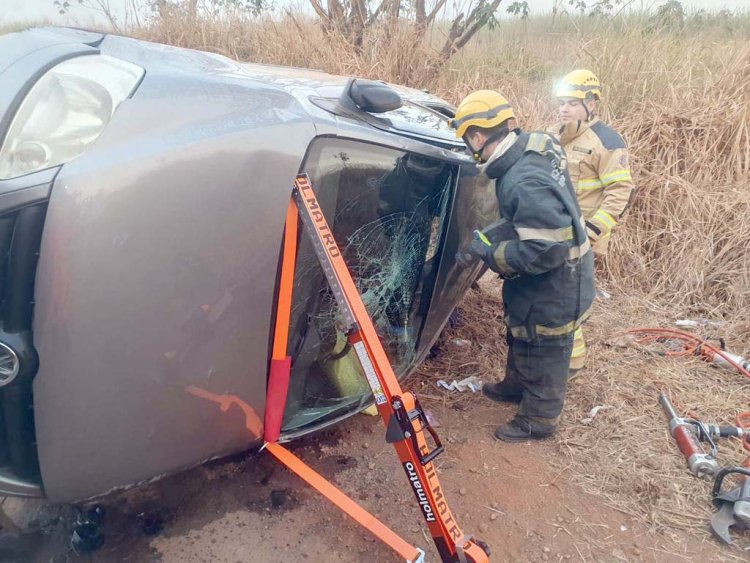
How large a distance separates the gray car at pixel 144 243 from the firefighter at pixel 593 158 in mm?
2086

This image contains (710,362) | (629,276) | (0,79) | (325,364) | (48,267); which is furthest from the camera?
(629,276)

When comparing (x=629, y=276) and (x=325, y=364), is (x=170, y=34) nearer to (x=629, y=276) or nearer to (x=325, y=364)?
(x=629, y=276)

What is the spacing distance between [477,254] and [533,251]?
0.23 metres

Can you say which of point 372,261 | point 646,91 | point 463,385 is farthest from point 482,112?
point 646,91

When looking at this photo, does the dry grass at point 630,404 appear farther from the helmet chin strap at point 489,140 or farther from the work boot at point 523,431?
the helmet chin strap at point 489,140

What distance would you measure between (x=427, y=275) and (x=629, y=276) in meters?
3.04

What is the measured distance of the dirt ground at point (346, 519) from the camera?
82.7 inches

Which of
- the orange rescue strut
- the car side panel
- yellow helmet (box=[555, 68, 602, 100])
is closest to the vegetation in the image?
yellow helmet (box=[555, 68, 602, 100])

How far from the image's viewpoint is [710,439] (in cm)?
284

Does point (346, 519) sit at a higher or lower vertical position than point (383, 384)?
lower

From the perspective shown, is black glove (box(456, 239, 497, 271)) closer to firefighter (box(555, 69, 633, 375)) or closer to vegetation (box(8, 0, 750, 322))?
firefighter (box(555, 69, 633, 375))

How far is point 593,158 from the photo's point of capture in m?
3.78

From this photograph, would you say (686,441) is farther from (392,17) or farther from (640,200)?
(392,17)

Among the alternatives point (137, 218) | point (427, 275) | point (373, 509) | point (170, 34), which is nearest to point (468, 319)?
point (427, 275)
